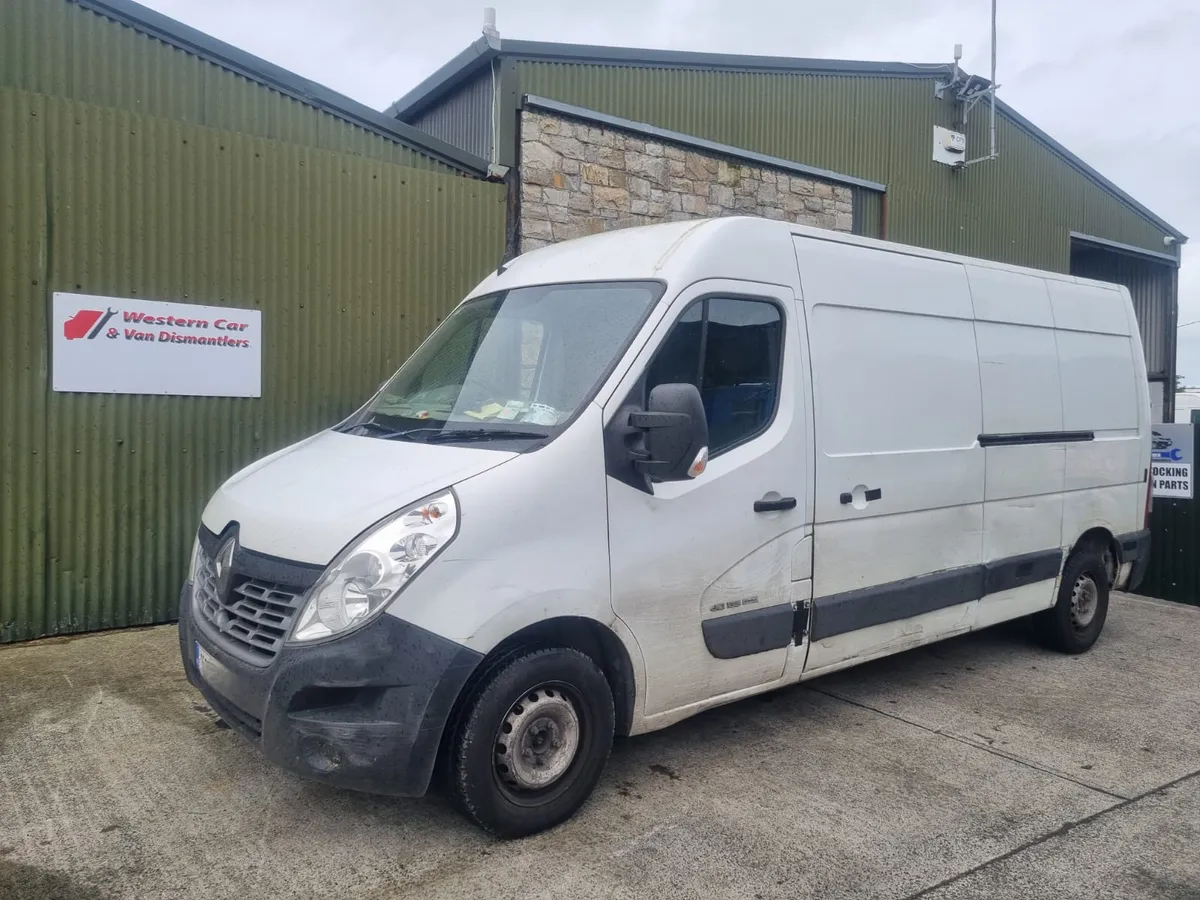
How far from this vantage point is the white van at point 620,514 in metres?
3.35

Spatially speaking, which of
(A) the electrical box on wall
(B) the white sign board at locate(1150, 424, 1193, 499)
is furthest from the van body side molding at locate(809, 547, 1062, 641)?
(A) the electrical box on wall

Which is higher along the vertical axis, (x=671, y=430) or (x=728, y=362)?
(x=728, y=362)

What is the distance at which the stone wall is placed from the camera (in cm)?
852

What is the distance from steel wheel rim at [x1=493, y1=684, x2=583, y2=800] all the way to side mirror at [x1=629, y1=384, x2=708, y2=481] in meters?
0.96

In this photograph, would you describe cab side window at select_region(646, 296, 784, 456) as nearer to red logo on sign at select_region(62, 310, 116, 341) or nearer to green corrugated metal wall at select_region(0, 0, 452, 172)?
red logo on sign at select_region(62, 310, 116, 341)

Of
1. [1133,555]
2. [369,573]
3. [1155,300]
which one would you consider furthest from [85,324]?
[1155,300]

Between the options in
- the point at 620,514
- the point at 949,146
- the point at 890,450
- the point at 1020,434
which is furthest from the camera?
the point at 949,146

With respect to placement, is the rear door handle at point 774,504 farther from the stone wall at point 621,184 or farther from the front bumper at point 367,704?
the stone wall at point 621,184

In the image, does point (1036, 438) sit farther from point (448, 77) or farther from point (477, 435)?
point (448, 77)

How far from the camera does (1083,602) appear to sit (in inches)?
261

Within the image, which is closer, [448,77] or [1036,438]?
[1036,438]

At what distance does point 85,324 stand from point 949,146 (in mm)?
10875

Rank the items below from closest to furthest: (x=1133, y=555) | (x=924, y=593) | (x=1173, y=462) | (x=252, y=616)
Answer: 1. (x=252, y=616)
2. (x=924, y=593)
3. (x=1133, y=555)
4. (x=1173, y=462)

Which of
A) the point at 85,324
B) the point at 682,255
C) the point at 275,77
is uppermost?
the point at 275,77
